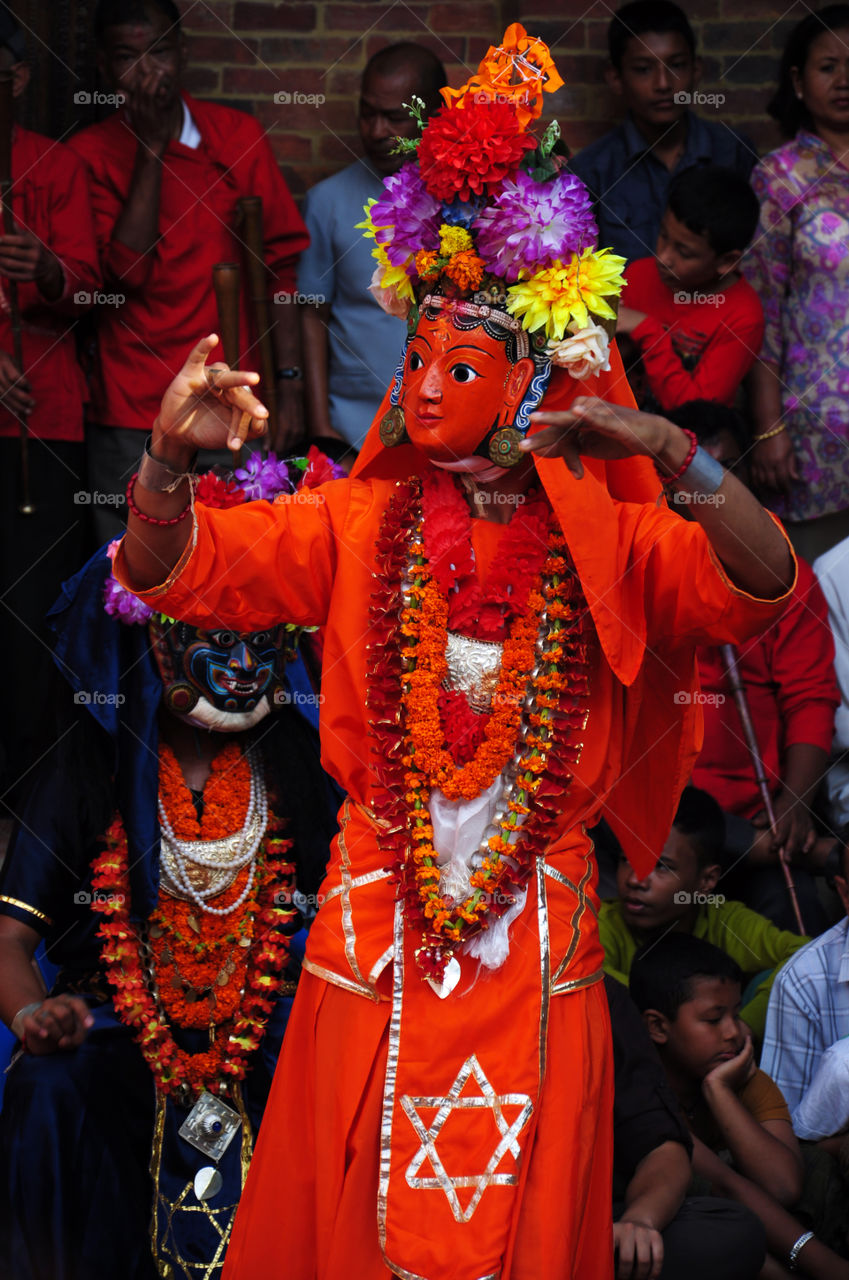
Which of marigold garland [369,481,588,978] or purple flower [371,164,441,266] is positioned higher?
purple flower [371,164,441,266]

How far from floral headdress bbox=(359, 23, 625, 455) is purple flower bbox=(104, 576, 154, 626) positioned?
999 millimetres

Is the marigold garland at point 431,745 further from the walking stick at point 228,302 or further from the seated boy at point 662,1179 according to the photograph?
the walking stick at point 228,302

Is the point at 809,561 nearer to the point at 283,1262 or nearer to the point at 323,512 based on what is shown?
the point at 323,512

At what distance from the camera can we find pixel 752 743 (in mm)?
5078

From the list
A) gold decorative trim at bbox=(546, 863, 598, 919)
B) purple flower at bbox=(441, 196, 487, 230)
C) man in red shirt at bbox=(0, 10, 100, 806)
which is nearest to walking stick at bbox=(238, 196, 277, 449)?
man in red shirt at bbox=(0, 10, 100, 806)

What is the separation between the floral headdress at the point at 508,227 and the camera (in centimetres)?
289

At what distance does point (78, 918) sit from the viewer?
3877 mm

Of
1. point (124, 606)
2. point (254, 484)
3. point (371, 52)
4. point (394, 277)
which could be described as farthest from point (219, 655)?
point (371, 52)

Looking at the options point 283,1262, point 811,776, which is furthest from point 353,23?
point 283,1262

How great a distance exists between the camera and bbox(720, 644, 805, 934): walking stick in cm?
486

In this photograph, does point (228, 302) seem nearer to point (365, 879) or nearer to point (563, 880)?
point (365, 879)

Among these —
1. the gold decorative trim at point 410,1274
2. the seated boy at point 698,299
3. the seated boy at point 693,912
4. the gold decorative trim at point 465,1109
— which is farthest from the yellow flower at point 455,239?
the seated boy at point 698,299

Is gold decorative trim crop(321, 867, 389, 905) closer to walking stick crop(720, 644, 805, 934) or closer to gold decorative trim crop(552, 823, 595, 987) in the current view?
gold decorative trim crop(552, 823, 595, 987)

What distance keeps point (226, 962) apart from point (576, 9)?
4.12 meters
